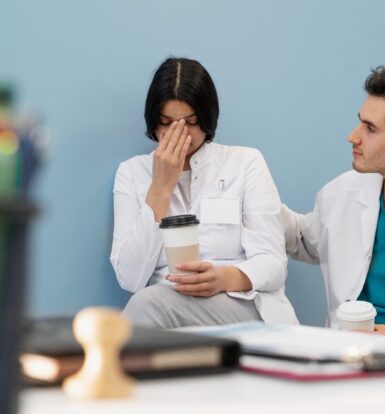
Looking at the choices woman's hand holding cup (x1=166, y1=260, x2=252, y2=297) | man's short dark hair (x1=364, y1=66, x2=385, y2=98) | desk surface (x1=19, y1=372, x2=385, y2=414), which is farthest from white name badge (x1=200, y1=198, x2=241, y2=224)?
desk surface (x1=19, y1=372, x2=385, y2=414)

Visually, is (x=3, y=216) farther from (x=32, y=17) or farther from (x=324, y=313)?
(x=324, y=313)

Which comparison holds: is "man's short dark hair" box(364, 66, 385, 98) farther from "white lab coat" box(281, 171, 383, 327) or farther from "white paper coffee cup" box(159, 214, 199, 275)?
"white paper coffee cup" box(159, 214, 199, 275)

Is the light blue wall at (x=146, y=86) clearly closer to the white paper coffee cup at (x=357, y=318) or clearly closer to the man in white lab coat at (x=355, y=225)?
the man in white lab coat at (x=355, y=225)

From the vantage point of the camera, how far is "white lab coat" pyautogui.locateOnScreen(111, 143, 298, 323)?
7.45 feet

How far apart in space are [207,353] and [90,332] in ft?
0.70

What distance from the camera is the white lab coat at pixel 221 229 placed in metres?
2.27

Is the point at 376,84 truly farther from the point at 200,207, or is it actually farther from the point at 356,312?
the point at 356,312

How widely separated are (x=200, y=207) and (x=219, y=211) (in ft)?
0.17

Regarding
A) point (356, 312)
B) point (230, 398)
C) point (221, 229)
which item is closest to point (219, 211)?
point (221, 229)

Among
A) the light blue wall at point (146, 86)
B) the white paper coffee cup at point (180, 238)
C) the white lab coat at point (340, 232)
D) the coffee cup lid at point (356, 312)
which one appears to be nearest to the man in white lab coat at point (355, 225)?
the white lab coat at point (340, 232)

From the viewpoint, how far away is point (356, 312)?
205 centimetres

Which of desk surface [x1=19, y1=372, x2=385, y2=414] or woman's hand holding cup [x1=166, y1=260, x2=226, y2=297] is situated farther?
woman's hand holding cup [x1=166, y1=260, x2=226, y2=297]

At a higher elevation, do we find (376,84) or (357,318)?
(376,84)

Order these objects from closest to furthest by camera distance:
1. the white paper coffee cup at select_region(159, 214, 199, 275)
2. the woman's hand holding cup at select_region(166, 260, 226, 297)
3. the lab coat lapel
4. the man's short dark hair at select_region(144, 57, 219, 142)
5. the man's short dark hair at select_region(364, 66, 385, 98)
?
the white paper coffee cup at select_region(159, 214, 199, 275), the woman's hand holding cup at select_region(166, 260, 226, 297), the man's short dark hair at select_region(144, 57, 219, 142), the lab coat lapel, the man's short dark hair at select_region(364, 66, 385, 98)
